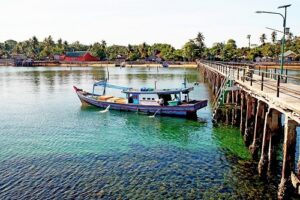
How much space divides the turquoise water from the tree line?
88.5 metres

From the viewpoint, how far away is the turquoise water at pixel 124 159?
15648mm

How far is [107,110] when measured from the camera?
37.0 m

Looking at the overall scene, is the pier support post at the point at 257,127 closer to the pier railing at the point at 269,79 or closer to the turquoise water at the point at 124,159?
the turquoise water at the point at 124,159

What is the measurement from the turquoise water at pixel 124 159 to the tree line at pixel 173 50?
88.5m

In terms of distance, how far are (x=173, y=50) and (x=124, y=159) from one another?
143 meters

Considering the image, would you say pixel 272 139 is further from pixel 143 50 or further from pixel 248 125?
pixel 143 50

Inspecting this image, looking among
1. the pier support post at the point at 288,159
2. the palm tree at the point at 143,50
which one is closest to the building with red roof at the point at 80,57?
the palm tree at the point at 143,50

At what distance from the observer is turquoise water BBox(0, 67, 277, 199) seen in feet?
51.3

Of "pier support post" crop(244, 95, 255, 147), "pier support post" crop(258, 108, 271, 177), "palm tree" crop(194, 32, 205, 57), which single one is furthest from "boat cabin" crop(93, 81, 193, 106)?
"palm tree" crop(194, 32, 205, 57)

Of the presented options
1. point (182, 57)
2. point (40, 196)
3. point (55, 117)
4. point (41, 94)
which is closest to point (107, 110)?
point (55, 117)

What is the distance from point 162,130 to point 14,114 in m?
17.1

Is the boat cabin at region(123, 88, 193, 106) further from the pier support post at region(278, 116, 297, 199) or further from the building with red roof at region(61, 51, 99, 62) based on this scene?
the building with red roof at region(61, 51, 99, 62)

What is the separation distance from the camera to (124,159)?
20.1 metres

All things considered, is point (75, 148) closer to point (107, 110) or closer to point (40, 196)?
point (40, 196)
